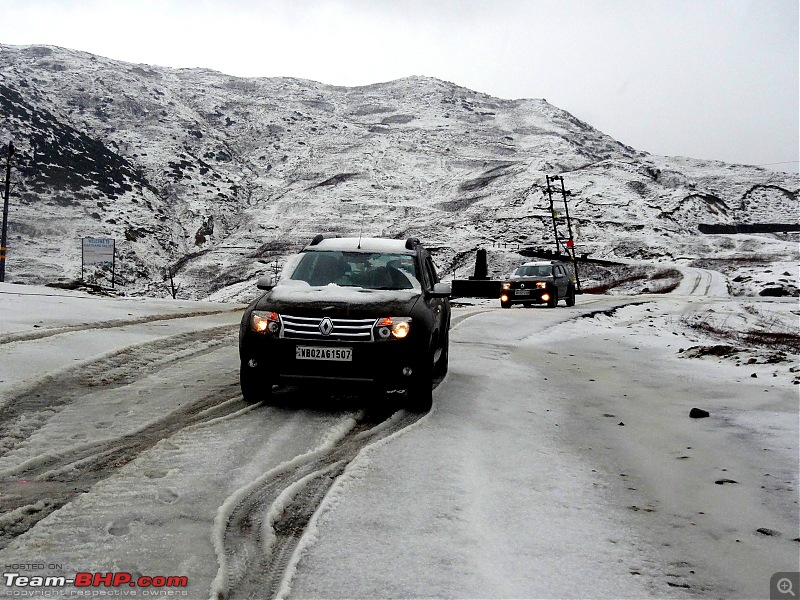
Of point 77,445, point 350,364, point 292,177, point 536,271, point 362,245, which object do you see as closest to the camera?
point 77,445

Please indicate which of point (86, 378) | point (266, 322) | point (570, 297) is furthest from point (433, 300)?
point (570, 297)

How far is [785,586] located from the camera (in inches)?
130

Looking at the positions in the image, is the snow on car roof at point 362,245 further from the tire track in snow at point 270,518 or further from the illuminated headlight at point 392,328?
the tire track in snow at point 270,518

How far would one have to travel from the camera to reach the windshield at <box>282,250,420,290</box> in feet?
24.4

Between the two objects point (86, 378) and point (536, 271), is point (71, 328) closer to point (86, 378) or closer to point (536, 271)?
point (86, 378)

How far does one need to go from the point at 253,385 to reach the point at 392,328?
1.45m

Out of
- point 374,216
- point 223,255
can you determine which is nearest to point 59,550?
point 223,255

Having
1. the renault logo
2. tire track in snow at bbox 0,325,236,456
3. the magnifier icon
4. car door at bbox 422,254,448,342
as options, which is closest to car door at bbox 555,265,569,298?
tire track in snow at bbox 0,325,236,456

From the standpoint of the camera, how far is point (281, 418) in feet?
20.1

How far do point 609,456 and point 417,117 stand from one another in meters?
139

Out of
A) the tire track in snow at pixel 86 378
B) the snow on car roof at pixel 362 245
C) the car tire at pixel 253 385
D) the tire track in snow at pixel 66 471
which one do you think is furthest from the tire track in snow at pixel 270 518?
the snow on car roof at pixel 362 245

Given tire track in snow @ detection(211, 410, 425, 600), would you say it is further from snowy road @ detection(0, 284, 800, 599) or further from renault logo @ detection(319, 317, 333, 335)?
renault logo @ detection(319, 317, 333, 335)

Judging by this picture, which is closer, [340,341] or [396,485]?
[396,485]

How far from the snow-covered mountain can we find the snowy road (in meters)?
44.7
